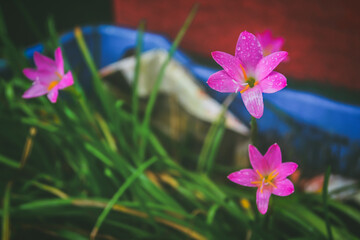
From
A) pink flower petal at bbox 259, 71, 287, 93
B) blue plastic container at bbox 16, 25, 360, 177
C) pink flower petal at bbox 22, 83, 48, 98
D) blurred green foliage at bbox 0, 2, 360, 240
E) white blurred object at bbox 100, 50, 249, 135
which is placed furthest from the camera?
white blurred object at bbox 100, 50, 249, 135

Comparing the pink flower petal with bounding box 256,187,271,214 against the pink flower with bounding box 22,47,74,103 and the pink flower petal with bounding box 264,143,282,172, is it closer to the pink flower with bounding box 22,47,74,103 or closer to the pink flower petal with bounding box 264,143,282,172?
the pink flower petal with bounding box 264,143,282,172

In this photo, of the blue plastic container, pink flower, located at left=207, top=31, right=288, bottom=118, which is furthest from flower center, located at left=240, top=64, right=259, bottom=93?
the blue plastic container

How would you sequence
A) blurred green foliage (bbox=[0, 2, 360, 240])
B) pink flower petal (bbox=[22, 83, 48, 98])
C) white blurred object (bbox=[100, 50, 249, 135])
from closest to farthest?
pink flower petal (bbox=[22, 83, 48, 98]) → blurred green foliage (bbox=[0, 2, 360, 240]) → white blurred object (bbox=[100, 50, 249, 135])

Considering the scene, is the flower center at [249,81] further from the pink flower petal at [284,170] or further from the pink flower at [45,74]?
the pink flower at [45,74]

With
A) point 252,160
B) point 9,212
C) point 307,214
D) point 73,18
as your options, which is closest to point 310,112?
point 307,214

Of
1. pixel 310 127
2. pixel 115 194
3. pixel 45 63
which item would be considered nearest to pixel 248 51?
pixel 45 63

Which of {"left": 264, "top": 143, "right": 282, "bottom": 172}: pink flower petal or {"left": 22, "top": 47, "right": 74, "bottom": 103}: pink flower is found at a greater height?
{"left": 22, "top": 47, "right": 74, "bottom": 103}: pink flower

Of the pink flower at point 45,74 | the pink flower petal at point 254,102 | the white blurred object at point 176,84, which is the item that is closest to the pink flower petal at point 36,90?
the pink flower at point 45,74

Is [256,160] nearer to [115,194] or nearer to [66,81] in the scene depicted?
[66,81]

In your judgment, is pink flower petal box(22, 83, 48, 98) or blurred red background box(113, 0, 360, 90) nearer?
pink flower petal box(22, 83, 48, 98)
